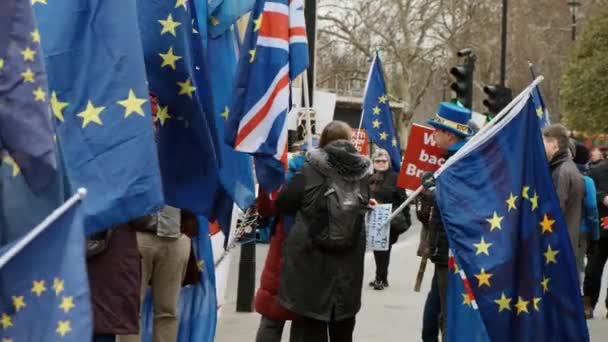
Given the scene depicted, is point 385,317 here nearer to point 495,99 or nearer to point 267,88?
point 267,88

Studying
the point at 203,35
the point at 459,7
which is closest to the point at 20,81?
the point at 203,35

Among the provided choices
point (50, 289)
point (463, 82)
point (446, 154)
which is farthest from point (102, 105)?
point (463, 82)

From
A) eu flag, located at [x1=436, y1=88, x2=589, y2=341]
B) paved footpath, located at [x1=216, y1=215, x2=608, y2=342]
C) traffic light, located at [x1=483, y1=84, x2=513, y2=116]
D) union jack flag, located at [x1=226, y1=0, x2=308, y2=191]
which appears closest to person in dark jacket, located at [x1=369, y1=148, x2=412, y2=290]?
paved footpath, located at [x1=216, y1=215, x2=608, y2=342]

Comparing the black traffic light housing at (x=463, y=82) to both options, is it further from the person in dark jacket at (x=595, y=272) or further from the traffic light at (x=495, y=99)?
the person in dark jacket at (x=595, y=272)

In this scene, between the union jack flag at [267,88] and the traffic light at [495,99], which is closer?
the union jack flag at [267,88]

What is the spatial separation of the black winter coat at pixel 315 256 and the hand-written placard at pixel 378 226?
2.18 m

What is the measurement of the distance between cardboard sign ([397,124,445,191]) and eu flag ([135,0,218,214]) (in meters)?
A: 2.82

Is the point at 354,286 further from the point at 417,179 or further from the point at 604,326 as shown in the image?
the point at 604,326

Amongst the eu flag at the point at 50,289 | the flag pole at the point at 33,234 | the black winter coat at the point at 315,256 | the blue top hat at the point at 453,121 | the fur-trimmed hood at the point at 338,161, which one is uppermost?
the flag pole at the point at 33,234

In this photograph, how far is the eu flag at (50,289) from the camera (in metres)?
3.05

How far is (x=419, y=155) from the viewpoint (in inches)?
342

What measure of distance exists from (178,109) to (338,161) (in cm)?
133

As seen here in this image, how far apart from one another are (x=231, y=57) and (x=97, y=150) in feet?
9.29

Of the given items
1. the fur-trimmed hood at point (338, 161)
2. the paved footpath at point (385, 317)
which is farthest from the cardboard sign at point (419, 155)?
the fur-trimmed hood at point (338, 161)
